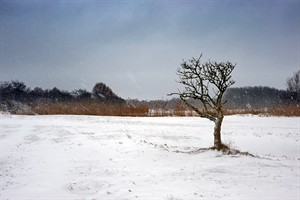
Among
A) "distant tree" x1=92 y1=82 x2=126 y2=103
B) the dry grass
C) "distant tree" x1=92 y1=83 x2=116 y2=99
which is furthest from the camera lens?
"distant tree" x1=92 y1=83 x2=116 y2=99

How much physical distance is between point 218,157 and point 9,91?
53747mm

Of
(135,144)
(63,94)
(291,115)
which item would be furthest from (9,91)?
(135,144)

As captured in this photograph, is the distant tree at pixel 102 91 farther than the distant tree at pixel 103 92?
Yes

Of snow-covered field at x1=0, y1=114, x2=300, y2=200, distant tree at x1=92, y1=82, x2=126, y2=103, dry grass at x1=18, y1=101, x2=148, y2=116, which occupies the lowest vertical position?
snow-covered field at x1=0, y1=114, x2=300, y2=200

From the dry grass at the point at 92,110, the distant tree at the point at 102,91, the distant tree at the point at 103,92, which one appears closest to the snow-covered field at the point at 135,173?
the dry grass at the point at 92,110

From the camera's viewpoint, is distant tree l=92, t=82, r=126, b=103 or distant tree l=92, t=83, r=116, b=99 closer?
distant tree l=92, t=82, r=126, b=103

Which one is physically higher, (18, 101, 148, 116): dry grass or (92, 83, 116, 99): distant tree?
(92, 83, 116, 99): distant tree

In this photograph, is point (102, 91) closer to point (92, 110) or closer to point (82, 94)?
point (82, 94)

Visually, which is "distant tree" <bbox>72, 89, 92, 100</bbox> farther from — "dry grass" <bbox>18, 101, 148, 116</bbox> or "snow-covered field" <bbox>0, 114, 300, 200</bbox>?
"snow-covered field" <bbox>0, 114, 300, 200</bbox>

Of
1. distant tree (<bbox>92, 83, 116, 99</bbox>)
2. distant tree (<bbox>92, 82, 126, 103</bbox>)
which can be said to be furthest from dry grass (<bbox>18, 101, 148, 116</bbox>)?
distant tree (<bbox>92, 83, 116, 99</bbox>)

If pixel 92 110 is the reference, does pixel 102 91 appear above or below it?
above

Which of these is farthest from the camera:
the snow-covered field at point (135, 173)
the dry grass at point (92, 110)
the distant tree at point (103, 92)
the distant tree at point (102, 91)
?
the distant tree at point (102, 91)

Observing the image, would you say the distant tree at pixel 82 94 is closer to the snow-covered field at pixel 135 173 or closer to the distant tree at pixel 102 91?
the distant tree at pixel 102 91

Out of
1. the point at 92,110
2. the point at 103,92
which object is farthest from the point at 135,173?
the point at 103,92
